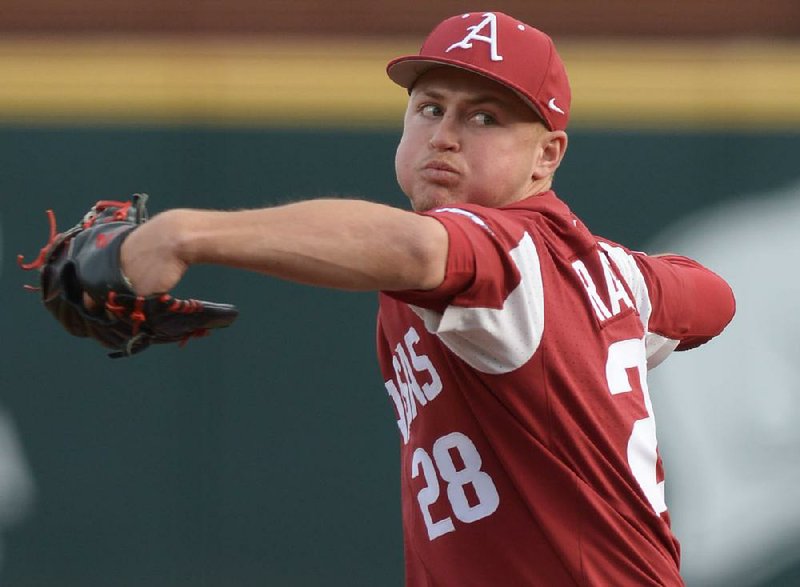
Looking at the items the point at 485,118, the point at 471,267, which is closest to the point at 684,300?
the point at 485,118

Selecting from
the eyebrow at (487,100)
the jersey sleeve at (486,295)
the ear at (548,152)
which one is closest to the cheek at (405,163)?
the eyebrow at (487,100)

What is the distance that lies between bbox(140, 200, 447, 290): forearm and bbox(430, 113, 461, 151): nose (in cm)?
53

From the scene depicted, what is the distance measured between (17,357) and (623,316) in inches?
129

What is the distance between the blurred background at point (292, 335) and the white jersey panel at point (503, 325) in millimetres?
2969

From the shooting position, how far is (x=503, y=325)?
200cm

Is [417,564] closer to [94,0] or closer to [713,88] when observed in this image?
[713,88]

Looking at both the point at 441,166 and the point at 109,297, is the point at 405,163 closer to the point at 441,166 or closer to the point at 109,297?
the point at 441,166

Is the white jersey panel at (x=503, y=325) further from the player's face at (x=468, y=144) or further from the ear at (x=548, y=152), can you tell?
the ear at (x=548, y=152)

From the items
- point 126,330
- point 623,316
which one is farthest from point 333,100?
point 126,330

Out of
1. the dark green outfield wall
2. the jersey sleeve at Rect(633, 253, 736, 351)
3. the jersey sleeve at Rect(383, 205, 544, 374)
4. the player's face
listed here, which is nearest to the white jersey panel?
the jersey sleeve at Rect(383, 205, 544, 374)

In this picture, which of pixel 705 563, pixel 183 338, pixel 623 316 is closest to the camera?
pixel 183 338

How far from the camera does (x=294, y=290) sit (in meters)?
5.05

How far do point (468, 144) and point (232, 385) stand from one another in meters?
2.81

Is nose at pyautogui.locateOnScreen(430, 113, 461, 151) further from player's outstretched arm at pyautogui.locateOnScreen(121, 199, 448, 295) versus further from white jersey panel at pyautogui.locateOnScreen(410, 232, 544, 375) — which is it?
player's outstretched arm at pyautogui.locateOnScreen(121, 199, 448, 295)
